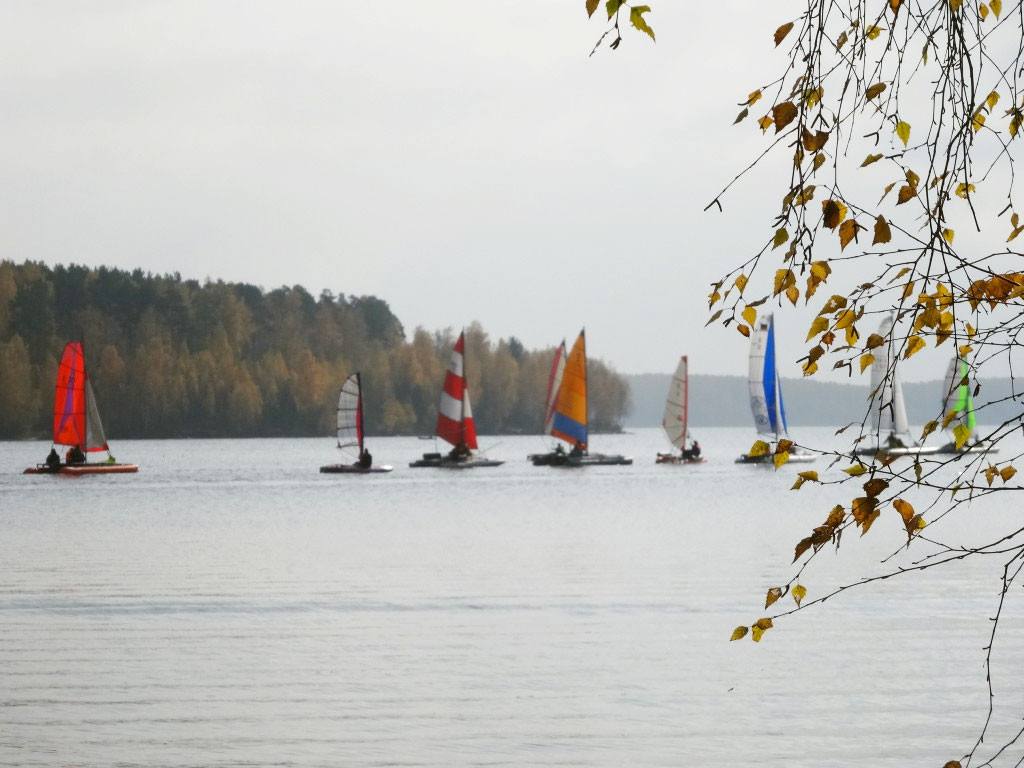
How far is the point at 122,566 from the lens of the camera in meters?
28.1

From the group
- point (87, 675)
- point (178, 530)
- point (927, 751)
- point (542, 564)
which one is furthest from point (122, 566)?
point (927, 751)

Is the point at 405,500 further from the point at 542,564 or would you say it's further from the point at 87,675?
the point at 87,675

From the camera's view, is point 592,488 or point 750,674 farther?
point 592,488

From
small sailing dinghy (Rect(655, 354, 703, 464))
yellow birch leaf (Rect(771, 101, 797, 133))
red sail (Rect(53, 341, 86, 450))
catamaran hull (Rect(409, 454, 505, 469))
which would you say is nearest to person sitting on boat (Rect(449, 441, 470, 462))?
catamaran hull (Rect(409, 454, 505, 469))

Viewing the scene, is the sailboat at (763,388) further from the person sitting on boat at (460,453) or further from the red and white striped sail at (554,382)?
the person sitting on boat at (460,453)

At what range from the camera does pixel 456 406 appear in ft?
244

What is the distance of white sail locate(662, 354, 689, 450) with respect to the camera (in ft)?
267

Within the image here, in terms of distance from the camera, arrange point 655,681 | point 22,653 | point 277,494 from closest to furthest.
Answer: point 655,681 < point 22,653 < point 277,494

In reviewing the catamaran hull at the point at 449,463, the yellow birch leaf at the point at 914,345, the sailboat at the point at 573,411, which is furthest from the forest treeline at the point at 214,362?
the yellow birch leaf at the point at 914,345

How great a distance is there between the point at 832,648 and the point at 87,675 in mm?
7415

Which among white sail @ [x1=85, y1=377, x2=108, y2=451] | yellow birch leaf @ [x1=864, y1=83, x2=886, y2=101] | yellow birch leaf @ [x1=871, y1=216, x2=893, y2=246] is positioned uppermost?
yellow birch leaf @ [x1=864, y1=83, x2=886, y2=101]

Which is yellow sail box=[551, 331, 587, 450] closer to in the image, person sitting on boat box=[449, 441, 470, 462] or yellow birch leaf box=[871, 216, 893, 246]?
person sitting on boat box=[449, 441, 470, 462]

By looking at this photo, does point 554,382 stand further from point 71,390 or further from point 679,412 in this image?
point 71,390

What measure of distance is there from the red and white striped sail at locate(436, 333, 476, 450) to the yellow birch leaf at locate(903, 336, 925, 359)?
63.7 m
